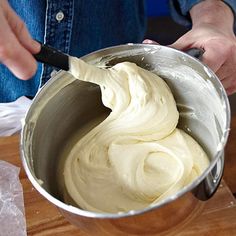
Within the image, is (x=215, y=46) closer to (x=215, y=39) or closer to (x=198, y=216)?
(x=215, y=39)

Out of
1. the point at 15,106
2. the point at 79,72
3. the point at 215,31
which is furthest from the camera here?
the point at 15,106

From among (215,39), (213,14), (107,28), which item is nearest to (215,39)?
(215,39)

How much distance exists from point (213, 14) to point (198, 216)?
0.34 meters

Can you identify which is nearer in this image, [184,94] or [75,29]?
[184,94]

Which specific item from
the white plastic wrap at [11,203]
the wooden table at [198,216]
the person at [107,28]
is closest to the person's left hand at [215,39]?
the person at [107,28]

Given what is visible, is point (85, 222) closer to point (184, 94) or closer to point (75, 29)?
point (184, 94)

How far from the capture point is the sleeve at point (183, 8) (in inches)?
32.4

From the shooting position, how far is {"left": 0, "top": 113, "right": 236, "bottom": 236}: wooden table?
63 cm

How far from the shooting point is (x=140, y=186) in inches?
24.1

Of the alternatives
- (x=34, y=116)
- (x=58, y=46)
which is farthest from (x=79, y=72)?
(x=58, y=46)

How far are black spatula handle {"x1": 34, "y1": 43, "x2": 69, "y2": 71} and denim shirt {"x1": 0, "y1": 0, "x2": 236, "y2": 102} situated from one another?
0.18 meters

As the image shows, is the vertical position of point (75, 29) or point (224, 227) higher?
point (75, 29)

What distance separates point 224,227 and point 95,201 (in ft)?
0.57

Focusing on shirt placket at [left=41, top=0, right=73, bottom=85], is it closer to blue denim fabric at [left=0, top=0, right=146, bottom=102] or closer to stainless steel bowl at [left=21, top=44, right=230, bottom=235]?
blue denim fabric at [left=0, top=0, right=146, bottom=102]
